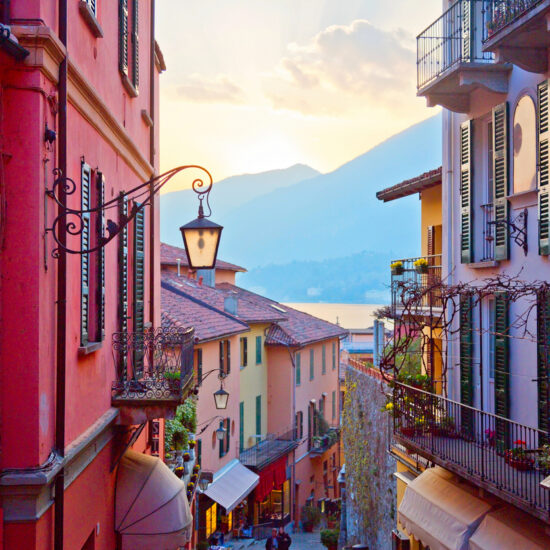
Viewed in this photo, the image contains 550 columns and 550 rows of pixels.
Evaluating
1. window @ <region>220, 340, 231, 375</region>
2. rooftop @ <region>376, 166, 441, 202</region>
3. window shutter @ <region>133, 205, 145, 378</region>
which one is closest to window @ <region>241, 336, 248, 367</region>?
window @ <region>220, 340, 231, 375</region>

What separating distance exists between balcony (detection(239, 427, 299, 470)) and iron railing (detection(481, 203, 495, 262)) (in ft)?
75.3

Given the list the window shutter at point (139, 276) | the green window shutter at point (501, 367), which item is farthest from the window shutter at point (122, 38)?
the green window shutter at point (501, 367)

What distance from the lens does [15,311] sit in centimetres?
674

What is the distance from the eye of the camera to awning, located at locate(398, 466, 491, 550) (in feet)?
37.3

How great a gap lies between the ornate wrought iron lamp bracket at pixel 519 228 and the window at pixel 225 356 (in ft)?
64.3

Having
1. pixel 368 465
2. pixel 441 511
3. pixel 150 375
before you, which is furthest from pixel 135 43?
pixel 368 465

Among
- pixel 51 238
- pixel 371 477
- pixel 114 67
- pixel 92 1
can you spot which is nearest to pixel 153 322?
pixel 114 67

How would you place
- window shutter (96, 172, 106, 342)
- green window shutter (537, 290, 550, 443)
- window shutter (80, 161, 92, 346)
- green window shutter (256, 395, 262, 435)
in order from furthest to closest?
green window shutter (256, 395, 262, 435) < green window shutter (537, 290, 550, 443) < window shutter (96, 172, 106, 342) < window shutter (80, 161, 92, 346)

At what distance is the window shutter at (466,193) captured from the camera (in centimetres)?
1440

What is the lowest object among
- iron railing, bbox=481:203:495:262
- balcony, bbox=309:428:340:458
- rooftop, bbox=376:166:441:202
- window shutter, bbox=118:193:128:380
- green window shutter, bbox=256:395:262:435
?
balcony, bbox=309:428:340:458

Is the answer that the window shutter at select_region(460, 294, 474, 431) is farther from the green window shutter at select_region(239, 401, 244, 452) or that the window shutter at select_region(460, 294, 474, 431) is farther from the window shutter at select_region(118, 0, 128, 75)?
the green window shutter at select_region(239, 401, 244, 452)

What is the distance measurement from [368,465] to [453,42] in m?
13.4

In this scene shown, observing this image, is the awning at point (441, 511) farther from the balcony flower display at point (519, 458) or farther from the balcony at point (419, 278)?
the balcony at point (419, 278)

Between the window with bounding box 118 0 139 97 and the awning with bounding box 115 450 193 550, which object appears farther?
the window with bounding box 118 0 139 97
